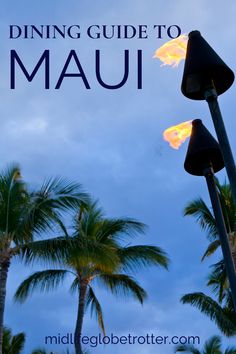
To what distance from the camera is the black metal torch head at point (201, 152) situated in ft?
17.1

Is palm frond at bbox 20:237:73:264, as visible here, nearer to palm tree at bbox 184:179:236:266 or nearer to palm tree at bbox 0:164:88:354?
palm tree at bbox 0:164:88:354

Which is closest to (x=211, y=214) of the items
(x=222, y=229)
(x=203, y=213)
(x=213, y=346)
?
(x=203, y=213)

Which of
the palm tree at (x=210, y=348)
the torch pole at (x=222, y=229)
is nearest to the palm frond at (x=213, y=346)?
the palm tree at (x=210, y=348)

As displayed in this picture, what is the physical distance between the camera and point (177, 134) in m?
5.45

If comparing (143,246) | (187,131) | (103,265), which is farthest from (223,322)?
(187,131)

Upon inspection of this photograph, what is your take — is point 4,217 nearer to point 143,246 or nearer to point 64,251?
point 64,251

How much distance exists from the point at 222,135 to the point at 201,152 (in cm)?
52

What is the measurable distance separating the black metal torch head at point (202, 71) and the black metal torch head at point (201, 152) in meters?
0.34

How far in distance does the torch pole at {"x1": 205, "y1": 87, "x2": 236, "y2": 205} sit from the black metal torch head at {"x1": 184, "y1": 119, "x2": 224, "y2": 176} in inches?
15.4

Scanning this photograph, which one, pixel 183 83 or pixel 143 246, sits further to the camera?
pixel 143 246

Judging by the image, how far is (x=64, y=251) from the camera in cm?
1647

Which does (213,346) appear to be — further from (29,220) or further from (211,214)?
(29,220)

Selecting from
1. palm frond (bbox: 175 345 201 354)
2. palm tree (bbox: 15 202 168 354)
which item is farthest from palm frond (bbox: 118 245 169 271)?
palm frond (bbox: 175 345 201 354)

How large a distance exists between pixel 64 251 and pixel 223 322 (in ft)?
29.5
